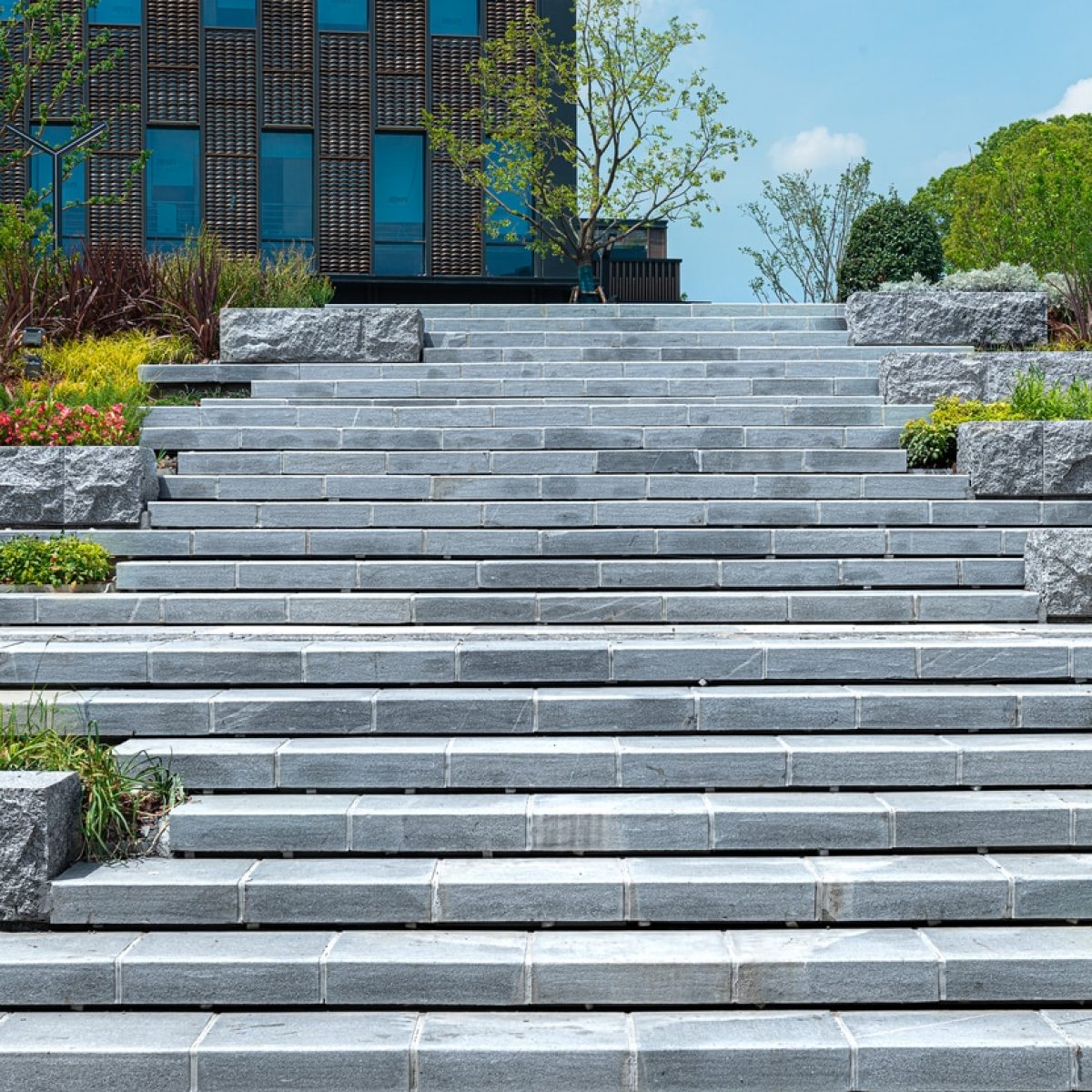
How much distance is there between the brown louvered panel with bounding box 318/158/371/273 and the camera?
21.3m

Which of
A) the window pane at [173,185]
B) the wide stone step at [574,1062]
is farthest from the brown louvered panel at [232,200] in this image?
the wide stone step at [574,1062]

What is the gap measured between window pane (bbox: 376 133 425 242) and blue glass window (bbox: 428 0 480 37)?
2078 mm

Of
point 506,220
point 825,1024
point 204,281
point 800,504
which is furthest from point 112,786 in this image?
point 506,220

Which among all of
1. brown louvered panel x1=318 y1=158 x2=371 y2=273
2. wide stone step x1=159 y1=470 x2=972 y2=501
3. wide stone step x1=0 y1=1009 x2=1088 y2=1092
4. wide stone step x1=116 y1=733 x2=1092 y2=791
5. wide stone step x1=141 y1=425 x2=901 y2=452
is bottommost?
wide stone step x1=0 y1=1009 x2=1088 y2=1092

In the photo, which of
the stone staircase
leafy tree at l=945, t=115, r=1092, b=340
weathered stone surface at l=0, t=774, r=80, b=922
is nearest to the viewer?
the stone staircase

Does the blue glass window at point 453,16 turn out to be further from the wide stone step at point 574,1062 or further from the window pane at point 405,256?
the wide stone step at point 574,1062

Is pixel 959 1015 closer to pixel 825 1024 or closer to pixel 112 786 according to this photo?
pixel 825 1024

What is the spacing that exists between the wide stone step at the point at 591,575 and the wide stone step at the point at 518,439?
178cm

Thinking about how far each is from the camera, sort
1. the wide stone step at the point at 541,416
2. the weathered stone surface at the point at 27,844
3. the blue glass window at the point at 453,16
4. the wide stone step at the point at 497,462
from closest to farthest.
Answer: the weathered stone surface at the point at 27,844 < the wide stone step at the point at 497,462 < the wide stone step at the point at 541,416 < the blue glass window at the point at 453,16

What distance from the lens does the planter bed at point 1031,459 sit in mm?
→ 8414

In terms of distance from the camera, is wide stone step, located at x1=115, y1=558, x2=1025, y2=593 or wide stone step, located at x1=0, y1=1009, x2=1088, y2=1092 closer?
wide stone step, located at x1=0, y1=1009, x2=1088, y2=1092

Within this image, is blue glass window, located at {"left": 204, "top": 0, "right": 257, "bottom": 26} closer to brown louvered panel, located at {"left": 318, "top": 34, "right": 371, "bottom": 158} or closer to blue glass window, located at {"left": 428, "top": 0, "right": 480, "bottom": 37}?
brown louvered panel, located at {"left": 318, "top": 34, "right": 371, "bottom": 158}

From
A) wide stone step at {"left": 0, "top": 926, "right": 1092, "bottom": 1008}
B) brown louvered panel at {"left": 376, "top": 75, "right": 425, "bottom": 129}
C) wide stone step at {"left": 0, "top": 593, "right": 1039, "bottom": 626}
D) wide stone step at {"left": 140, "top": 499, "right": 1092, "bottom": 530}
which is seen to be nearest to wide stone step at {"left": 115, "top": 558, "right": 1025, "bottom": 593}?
wide stone step at {"left": 0, "top": 593, "right": 1039, "bottom": 626}

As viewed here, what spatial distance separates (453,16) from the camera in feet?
70.7
